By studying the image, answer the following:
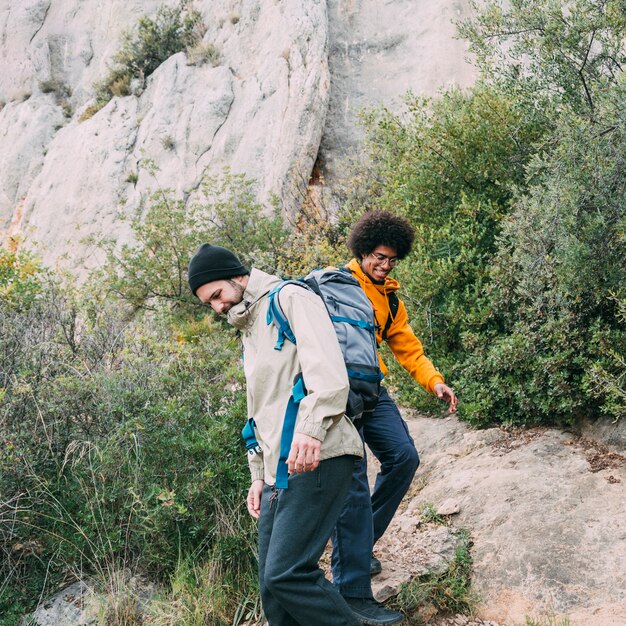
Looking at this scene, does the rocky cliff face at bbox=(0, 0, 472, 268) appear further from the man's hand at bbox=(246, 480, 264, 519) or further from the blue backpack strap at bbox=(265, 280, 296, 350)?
the blue backpack strap at bbox=(265, 280, 296, 350)

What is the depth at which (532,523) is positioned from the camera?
4145 mm

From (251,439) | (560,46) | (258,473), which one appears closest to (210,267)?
(251,439)

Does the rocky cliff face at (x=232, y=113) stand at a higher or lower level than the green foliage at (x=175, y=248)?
higher

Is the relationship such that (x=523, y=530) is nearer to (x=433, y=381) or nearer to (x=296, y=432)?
(x=433, y=381)

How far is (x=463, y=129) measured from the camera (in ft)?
23.1

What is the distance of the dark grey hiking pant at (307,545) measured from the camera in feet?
8.14

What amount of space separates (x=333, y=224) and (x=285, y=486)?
30.0 feet

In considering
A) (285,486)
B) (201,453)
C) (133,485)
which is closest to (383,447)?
(285,486)

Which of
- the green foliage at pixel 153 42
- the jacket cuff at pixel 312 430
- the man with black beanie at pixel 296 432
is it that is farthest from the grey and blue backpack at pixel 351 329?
the green foliage at pixel 153 42

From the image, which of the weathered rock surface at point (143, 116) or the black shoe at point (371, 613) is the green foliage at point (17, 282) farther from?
the black shoe at point (371, 613)

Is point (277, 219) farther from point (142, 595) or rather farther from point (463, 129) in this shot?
point (142, 595)

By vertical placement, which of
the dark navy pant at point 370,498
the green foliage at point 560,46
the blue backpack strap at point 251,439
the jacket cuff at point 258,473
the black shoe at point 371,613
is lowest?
the black shoe at point 371,613

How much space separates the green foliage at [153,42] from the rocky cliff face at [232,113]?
46 cm

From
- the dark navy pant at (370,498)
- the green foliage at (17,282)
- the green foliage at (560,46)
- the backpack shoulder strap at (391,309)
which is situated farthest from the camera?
the green foliage at (17,282)
